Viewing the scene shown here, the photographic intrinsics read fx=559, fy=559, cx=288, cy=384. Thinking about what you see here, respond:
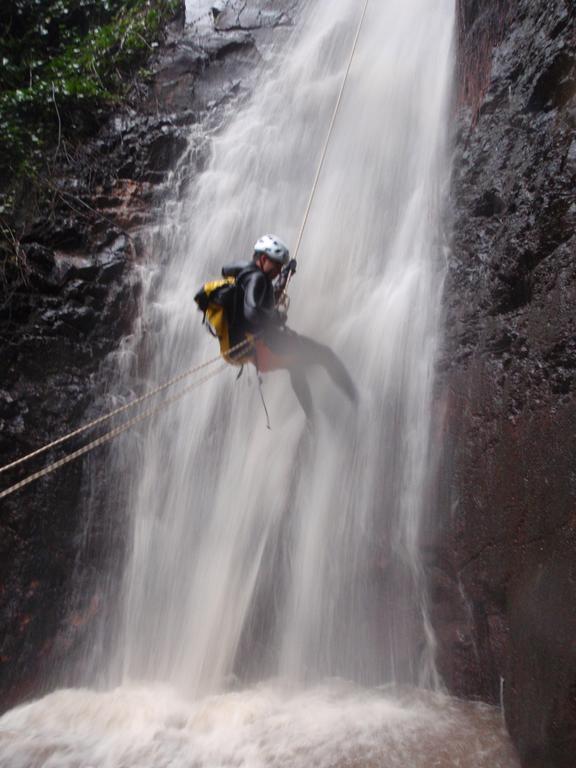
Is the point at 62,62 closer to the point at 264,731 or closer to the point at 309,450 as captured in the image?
the point at 309,450

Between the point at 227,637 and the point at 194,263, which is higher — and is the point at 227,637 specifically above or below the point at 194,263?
below

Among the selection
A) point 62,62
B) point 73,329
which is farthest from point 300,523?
point 62,62

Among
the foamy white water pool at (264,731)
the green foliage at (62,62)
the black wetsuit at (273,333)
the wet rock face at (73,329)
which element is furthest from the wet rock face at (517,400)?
the green foliage at (62,62)

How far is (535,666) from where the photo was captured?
9.48ft

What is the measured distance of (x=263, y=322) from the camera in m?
4.43

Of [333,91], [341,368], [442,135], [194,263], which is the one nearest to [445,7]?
[333,91]

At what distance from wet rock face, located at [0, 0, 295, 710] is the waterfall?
454 mm

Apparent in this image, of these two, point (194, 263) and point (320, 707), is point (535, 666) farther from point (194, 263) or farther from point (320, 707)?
point (194, 263)

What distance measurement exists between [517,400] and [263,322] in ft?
6.53

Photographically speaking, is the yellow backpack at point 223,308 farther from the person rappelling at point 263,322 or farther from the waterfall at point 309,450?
the waterfall at point 309,450

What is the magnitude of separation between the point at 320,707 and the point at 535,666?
1.64m

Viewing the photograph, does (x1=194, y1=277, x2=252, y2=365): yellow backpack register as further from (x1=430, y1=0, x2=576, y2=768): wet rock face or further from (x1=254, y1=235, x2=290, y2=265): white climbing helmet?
(x1=430, y1=0, x2=576, y2=768): wet rock face

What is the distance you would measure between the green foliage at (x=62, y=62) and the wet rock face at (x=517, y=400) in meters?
5.98

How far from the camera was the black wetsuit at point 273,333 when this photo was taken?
14.6ft
